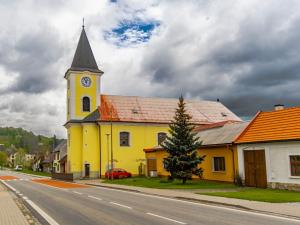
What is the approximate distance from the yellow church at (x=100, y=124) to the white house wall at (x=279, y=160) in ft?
86.9

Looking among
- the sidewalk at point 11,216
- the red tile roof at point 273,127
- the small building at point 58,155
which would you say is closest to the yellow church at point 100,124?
the red tile roof at point 273,127

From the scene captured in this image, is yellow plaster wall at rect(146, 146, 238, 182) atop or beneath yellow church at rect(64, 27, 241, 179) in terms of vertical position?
beneath

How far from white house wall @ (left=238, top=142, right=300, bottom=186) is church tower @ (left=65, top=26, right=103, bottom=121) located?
31.1 meters

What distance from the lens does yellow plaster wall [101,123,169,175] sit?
5222 centimetres

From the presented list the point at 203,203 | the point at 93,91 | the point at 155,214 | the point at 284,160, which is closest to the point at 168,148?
the point at 284,160

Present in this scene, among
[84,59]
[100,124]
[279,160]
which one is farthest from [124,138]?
[279,160]

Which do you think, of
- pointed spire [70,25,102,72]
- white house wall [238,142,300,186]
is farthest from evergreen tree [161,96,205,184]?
pointed spire [70,25,102,72]

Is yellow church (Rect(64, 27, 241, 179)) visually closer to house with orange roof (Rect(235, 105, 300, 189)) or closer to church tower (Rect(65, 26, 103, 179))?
church tower (Rect(65, 26, 103, 179))

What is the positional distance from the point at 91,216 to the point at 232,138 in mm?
18967

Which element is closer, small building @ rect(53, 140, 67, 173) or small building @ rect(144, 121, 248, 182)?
small building @ rect(144, 121, 248, 182)

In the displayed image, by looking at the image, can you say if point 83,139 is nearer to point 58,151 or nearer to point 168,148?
point 168,148

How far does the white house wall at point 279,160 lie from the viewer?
2478 cm

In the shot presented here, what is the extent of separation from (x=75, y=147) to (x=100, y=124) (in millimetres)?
5015

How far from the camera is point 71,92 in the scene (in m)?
54.3
